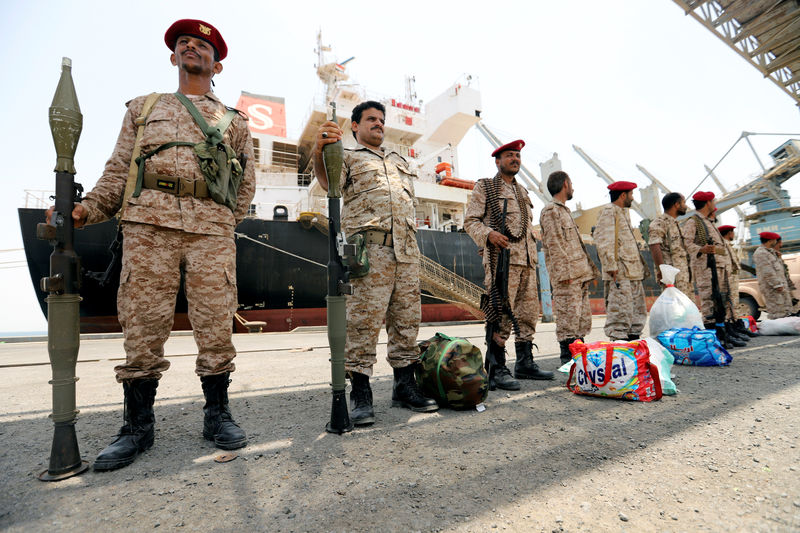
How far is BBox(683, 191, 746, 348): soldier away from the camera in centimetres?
445

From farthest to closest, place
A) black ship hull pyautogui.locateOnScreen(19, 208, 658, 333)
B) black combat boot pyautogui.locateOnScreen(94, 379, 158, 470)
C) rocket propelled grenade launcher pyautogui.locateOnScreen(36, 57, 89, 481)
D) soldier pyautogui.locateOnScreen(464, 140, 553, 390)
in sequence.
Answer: black ship hull pyautogui.locateOnScreen(19, 208, 658, 333), soldier pyautogui.locateOnScreen(464, 140, 553, 390), black combat boot pyautogui.locateOnScreen(94, 379, 158, 470), rocket propelled grenade launcher pyautogui.locateOnScreen(36, 57, 89, 481)

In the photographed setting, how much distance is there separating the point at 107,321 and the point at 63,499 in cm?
934

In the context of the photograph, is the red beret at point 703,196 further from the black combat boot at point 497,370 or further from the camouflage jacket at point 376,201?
the camouflage jacket at point 376,201

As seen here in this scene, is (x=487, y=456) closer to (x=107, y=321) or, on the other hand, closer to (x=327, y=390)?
(x=327, y=390)

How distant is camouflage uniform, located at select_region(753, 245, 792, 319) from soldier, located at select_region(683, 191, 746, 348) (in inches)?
82.2

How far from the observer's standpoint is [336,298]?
65.7 inches

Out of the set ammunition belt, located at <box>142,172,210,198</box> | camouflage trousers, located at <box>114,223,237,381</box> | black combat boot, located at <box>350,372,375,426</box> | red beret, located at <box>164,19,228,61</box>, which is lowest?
black combat boot, located at <box>350,372,375,426</box>

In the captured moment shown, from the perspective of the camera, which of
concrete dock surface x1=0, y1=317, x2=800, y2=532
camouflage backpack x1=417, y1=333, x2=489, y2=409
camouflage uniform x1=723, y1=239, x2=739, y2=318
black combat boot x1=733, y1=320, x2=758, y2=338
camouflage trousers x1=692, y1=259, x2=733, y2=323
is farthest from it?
camouflage uniform x1=723, y1=239, x2=739, y2=318

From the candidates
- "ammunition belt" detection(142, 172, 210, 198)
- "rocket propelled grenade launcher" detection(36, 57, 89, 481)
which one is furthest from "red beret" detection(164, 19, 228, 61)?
"ammunition belt" detection(142, 172, 210, 198)

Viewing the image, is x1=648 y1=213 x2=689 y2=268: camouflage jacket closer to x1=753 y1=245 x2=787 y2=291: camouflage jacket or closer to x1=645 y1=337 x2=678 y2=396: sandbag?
x1=645 y1=337 x2=678 y2=396: sandbag

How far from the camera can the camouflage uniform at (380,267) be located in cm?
201

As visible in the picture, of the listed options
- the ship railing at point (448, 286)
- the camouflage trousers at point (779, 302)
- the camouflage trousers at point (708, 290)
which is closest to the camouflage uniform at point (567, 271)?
the camouflage trousers at point (708, 290)

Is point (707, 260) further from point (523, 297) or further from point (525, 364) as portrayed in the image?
point (525, 364)

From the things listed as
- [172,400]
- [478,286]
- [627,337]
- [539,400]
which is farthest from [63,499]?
[478,286]
